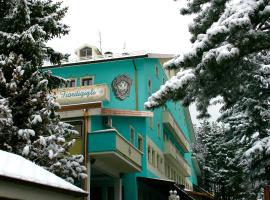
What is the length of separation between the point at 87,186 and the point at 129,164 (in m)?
3.27

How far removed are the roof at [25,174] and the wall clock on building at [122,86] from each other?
2269 cm

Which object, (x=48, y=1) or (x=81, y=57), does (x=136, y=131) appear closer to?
(x=81, y=57)

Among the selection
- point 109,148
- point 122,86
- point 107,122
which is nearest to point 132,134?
point 122,86

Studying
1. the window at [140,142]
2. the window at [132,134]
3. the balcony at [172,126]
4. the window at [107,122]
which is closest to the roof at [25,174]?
the window at [107,122]

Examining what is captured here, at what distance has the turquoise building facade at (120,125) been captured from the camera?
20516 mm

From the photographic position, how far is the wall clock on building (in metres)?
29.9

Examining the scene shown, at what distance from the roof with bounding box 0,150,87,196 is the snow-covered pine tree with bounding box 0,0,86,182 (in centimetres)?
740

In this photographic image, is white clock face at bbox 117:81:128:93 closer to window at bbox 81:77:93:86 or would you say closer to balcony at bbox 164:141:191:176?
window at bbox 81:77:93:86

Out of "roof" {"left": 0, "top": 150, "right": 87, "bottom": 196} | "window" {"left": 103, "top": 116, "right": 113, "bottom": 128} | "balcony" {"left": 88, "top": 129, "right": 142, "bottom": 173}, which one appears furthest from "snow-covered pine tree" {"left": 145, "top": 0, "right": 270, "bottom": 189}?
"window" {"left": 103, "top": 116, "right": 113, "bottom": 128}

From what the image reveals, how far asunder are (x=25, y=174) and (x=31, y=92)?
9562 mm

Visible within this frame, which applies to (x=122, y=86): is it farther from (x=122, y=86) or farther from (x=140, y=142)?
(x=140, y=142)

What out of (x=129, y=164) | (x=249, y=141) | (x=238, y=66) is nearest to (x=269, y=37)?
(x=238, y=66)

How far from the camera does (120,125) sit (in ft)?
85.3

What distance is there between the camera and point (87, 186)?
1947 cm
